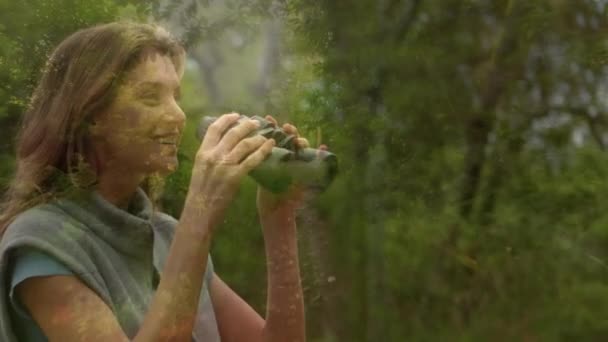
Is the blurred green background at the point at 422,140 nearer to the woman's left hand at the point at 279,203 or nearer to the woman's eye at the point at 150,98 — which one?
the woman's left hand at the point at 279,203

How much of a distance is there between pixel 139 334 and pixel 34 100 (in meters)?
0.31

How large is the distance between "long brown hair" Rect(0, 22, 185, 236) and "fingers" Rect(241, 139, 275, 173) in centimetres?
16

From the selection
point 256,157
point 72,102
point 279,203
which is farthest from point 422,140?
point 72,102

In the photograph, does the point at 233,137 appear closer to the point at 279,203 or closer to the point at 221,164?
the point at 221,164

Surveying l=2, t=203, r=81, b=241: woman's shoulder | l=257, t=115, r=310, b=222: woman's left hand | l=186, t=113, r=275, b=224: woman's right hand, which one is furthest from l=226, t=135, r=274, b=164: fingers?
l=2, t=203, r=81, b=241: woman's shoulder

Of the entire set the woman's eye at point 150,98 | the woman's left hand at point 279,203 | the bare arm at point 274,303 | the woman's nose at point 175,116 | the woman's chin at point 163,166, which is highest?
the woman's eye at point 150,98

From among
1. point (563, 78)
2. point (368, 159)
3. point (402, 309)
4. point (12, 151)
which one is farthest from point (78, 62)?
point (563, 78)

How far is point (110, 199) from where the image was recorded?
861 millimetres

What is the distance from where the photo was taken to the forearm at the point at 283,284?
92 cm

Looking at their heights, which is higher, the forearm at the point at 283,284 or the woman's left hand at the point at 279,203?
the woman's left hand at the point at 279,203

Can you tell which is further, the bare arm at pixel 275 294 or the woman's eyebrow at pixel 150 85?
the bare arm at pixel 275 294

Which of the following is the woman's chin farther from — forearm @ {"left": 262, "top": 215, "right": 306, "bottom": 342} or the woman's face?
forearm @ {"left": 262, "top": 215, "right": 306, "bottom": 342}

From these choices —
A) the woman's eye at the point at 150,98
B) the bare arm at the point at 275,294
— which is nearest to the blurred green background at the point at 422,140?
the bare arm at the point at 275,294

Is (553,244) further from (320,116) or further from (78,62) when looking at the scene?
(78,62)
